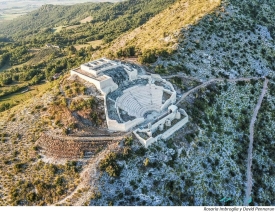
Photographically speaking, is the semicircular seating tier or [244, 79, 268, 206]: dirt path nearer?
[244, 79, 268, 206]: dirt path

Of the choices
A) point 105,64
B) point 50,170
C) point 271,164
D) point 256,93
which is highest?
point 105,64

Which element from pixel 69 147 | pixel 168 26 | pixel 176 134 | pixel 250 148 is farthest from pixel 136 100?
pixel 168 26

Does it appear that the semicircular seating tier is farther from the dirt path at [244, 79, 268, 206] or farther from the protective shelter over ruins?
the dirt path at [244, 79, 268, 206]

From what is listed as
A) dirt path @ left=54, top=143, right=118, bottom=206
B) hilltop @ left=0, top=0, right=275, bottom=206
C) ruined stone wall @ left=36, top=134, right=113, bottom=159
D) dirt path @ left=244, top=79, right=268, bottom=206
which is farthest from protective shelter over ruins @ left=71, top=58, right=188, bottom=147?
dirt path @ left=244, top=79, right=268, bottom=206

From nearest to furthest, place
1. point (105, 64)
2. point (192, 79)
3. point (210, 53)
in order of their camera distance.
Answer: point (105, 64) < point (192, 79) < point (210, 53)

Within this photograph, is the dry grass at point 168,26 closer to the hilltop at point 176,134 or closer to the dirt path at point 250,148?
the hilltop at point 176,134

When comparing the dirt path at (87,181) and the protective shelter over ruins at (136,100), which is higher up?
the protective shelter over ruins at (136,100)

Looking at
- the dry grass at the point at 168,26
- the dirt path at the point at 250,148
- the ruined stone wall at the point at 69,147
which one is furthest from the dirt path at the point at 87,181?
the dry grass at the point at 168,26

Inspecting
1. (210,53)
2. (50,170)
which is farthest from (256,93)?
(50,170)

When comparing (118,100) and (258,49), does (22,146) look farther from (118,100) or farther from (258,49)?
(258,49)
